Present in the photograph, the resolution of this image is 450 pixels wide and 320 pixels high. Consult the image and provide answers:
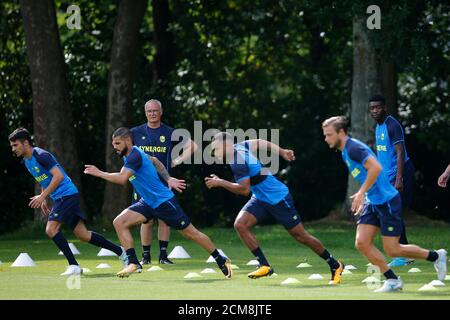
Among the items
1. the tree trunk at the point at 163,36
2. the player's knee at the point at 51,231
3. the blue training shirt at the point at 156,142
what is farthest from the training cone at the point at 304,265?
the tree trunk at the point at 163,36

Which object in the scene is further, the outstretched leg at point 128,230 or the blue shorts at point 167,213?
the outstretched leg at point 128,230

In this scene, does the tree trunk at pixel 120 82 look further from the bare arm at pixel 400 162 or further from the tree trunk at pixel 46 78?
the bare arm at pixel 400 162

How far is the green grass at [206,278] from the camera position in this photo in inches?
472

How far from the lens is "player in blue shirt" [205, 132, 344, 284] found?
13836mm

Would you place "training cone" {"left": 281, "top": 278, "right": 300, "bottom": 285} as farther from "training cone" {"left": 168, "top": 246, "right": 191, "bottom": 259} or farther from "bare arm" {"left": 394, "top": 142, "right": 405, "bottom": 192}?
"training cone" {"left": 168, "top": 246, "right": 191, "bottom": 259}

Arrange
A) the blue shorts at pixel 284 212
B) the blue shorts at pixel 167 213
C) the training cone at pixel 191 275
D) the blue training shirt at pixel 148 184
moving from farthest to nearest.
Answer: the blue training shirt at pixel 148 184
the blue shorts at pixel 167 213
the training cone at pixel 191 275
the blue shorts at pixel 284 212

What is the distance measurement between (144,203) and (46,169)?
1458 millimetres

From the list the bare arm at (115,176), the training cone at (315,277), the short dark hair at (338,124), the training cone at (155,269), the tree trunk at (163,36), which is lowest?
the training cone at (155,269)

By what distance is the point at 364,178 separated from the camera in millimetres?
12656

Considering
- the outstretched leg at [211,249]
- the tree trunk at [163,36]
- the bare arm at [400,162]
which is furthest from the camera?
the tree trunk at [163,36]

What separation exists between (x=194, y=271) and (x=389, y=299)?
15.1ft

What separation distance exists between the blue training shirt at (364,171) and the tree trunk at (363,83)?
11986 millimetres

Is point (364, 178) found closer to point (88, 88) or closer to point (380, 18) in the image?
point (380, 18)

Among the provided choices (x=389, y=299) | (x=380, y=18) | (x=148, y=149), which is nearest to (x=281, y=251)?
(x=148, y=149)
